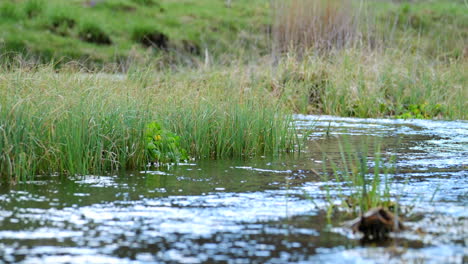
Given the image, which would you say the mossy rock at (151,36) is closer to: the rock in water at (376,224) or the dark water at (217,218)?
the dark water at (217,218)

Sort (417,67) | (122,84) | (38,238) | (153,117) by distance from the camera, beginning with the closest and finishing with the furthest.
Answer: (38,238), (153,117), (122,84), (417,67)

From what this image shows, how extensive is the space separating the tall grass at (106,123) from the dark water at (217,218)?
0.27 meters

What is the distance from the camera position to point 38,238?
171 inches

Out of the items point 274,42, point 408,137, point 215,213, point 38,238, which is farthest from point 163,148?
point 274,42

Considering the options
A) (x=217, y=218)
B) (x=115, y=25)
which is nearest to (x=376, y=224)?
(x=217, y=218)

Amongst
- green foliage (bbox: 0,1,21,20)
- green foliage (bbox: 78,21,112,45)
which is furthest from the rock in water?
green foliage (bbox: 0,1,21,20)

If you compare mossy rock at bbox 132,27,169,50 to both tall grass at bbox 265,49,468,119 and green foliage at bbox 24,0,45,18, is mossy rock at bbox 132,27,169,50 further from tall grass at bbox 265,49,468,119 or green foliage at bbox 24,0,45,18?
tall grass at bbox 265,49,468,119

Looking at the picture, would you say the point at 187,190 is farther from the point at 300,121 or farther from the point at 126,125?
the point at 300,121

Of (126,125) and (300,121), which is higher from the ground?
(126,125)

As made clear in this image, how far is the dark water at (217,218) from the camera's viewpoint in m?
4.05

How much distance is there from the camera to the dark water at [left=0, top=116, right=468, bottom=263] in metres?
4.05

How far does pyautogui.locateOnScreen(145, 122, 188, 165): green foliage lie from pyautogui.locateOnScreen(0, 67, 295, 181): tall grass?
112mm

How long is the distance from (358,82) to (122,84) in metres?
5.51

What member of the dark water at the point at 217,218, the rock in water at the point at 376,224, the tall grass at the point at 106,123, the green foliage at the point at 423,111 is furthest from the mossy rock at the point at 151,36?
the rock in water at the point at 376,224
